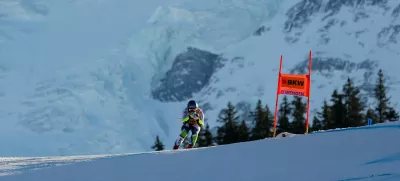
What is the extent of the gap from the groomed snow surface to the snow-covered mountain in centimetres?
9513

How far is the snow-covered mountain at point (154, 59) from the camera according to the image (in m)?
118

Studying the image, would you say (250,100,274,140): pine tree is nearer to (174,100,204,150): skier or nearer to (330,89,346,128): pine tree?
(330,89,346,128): pine tree

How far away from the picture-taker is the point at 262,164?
10883 millimetres

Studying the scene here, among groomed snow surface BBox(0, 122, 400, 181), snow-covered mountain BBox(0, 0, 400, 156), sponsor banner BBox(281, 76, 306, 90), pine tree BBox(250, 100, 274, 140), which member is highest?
snow-covered mountain BBox(0, 0, 400, 156)

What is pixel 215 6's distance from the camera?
140 meters

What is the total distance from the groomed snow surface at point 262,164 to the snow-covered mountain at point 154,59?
9513cm

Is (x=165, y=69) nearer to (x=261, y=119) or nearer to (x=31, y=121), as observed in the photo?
(x=31, y=121)

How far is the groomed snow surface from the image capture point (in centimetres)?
971

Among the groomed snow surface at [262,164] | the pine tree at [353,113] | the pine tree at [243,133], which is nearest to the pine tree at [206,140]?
the pine tree at [243,133]

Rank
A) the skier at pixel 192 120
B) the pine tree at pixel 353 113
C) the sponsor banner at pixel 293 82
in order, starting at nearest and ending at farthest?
the skier at pixel 192 120
the sponsor banner at pixel 293 82
the pine tree at pixel 353 113

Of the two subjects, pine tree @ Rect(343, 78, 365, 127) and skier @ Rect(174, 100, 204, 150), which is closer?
skier @ Rect(174, 100, 204, 150)

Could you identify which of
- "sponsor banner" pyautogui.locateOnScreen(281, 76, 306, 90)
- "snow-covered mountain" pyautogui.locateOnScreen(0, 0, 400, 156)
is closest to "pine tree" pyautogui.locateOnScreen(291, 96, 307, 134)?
"sponsor banner" pyautogui.locateOnScreen(281, 76, 306, 90)

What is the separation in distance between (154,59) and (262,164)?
123 meters

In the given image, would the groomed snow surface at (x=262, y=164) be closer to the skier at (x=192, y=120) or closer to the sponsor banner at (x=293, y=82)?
the skier at (x=192, y=120)
